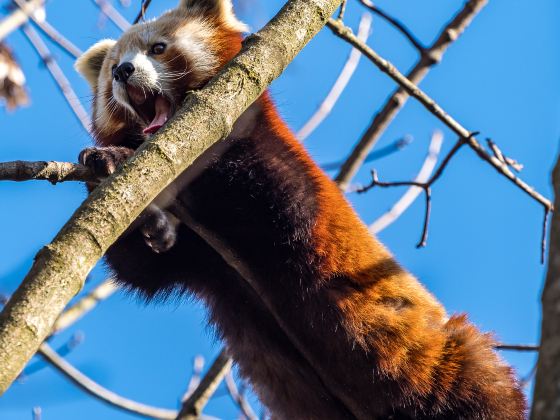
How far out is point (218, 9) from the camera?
17.0 feet

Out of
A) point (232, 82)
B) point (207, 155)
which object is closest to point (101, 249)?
point (232, 82)

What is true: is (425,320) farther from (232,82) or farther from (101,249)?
(101,249)

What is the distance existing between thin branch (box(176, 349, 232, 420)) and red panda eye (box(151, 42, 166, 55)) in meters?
1.90

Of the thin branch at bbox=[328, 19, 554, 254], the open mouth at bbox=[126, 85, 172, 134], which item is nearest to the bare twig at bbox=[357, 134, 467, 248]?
the thin branch at bbox=[328, 19, 554, 254]

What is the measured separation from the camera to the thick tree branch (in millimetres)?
1830

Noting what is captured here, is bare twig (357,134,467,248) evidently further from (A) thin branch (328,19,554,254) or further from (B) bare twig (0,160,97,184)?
(B) bare twig (0,160,97,184)

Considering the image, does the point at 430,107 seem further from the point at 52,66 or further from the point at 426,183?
the point at 52,66

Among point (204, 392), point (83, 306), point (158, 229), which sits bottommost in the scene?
point (83, 306)

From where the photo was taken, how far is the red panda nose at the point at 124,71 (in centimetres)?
434

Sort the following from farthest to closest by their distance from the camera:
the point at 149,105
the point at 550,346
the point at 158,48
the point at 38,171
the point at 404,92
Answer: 1. the point at 404,92
2. the point at 158,48
3. the point at 149,105
4. the point at 38,171
5. the point at 550,346

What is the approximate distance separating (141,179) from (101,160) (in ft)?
2.78

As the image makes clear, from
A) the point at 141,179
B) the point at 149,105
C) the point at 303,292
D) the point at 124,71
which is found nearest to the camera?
the point at 141,179

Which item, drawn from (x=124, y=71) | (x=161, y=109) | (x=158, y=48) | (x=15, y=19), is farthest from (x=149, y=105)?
(x=15, y=19)

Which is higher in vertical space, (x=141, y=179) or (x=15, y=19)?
(x=15, y=19)
